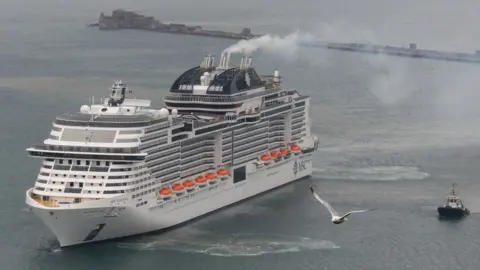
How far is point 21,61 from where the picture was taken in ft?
349

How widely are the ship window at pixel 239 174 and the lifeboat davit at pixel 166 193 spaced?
513cm

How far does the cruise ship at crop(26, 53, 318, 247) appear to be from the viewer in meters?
48.3

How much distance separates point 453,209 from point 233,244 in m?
9.70

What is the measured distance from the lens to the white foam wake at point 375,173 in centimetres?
6044

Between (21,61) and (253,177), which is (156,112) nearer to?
(253,177)

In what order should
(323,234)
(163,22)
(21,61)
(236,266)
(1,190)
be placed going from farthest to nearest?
(163,22)
(21,61)
(1,190)
(323,234)
(236,266)

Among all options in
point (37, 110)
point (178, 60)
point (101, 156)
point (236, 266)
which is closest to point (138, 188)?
point (101, 156)

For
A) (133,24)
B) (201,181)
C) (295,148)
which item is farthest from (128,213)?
(133,24)

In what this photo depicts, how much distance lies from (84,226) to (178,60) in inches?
2349

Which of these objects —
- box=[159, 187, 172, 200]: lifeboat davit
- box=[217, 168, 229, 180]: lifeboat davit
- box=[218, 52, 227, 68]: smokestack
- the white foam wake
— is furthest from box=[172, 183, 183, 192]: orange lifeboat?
the white foam wake

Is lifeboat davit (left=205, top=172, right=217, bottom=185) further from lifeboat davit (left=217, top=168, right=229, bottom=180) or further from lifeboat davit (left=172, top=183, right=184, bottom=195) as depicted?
lifeboat davit (left=172, top=183, right=184, bottom=195)

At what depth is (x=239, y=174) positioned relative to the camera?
56125 mm

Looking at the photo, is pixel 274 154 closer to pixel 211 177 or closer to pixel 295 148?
pixel 295 148

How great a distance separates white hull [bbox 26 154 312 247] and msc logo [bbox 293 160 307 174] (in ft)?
13.3
